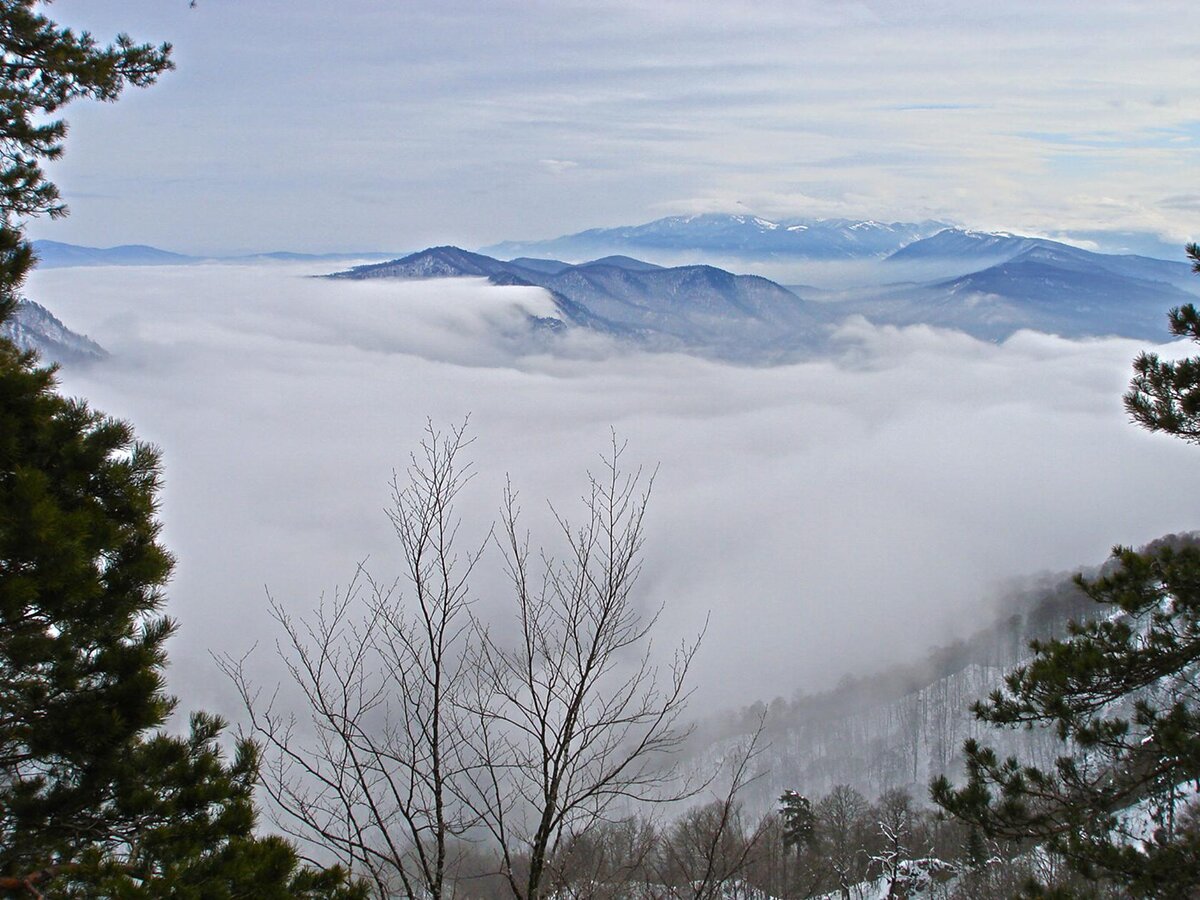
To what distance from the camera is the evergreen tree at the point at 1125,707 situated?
6.71m

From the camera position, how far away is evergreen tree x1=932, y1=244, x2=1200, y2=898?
264 inches

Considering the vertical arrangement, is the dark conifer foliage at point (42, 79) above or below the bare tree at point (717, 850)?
above

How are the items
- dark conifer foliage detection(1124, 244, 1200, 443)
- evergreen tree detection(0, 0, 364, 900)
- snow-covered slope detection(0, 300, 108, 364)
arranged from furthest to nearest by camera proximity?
snow-covered slope detection(0, 300, 108, 364), dark conifer foliage detection(1124, 244, 1200, 443), evergreen tree detection(0, 0, 364, 900)

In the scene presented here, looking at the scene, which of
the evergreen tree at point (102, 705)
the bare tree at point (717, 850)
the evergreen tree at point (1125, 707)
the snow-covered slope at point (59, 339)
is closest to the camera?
the evergreen tree at point (102, 705)

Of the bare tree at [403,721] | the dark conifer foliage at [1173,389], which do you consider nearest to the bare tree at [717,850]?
the bare tree at [403,721]

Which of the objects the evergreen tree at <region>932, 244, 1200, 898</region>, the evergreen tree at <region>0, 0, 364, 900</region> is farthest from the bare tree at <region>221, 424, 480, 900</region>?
the evergreen tree at <region>932, 244, 1200, 898</region>

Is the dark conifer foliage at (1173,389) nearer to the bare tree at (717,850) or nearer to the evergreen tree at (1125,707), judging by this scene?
the evergreen tree at (1125,707)

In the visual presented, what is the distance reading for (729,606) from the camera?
5217 inches

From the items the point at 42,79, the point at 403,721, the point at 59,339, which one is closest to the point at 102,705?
the point at 403,721

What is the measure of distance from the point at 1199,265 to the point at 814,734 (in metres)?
81.6

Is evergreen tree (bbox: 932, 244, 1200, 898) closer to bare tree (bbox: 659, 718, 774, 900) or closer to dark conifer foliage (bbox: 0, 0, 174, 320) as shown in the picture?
bare tree (bbox: 659, 718, 774, 900)

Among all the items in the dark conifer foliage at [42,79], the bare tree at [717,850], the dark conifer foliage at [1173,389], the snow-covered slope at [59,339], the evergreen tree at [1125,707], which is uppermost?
the snow-covered slope at [59,339]

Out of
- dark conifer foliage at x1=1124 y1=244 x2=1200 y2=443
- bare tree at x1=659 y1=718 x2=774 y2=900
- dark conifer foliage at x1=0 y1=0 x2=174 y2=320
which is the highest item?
dark conifer foliage at x1=0 y1=0 x2=174 y2=320

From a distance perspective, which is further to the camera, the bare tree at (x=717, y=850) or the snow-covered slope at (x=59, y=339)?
the snow-covered slope at (x=59, y=339)
